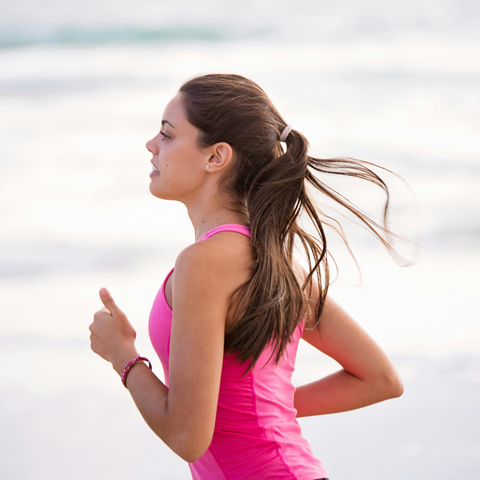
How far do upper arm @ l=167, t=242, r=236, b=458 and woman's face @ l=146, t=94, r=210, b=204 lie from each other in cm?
26

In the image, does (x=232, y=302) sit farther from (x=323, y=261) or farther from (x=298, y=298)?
(x=323, y=261)

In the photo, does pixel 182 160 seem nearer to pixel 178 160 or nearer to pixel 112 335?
pixel 178 160

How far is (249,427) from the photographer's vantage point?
47.8 inches

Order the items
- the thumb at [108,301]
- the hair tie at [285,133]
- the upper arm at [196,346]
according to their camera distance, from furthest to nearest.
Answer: the hair tie at [285,133] < the thumb at [108,301] < the upper arm at [196,346]

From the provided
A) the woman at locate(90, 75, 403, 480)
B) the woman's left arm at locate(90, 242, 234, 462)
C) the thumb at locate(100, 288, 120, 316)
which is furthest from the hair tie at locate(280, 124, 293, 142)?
the thumb at locate(100, 288, 120, 316)

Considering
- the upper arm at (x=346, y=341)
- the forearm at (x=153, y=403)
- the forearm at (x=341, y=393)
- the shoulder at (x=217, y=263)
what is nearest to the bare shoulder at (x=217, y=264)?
the shoulder at (x=217, y=263)

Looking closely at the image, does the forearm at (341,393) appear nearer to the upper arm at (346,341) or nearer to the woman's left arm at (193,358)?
the upper arm at (346,341)

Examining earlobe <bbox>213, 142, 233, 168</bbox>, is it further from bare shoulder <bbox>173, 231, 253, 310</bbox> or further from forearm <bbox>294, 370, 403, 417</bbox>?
forearm <bbox>294, 370, 403, 417</bbox>

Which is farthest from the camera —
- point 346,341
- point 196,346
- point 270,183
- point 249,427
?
point 346,341

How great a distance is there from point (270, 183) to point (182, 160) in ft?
0.67

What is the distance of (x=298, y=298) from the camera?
131cm

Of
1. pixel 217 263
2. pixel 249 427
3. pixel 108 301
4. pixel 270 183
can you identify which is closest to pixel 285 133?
pixel 270 183

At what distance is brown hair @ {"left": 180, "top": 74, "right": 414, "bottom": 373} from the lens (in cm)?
125

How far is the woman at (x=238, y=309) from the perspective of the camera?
1.11 m
